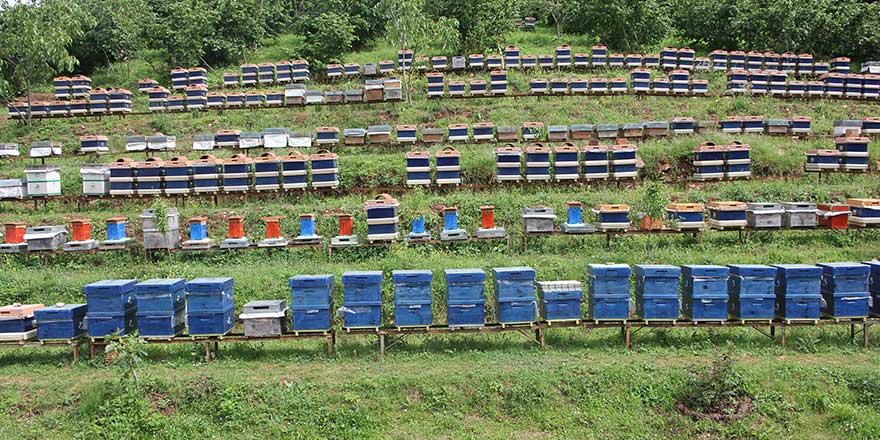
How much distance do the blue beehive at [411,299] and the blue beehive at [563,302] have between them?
8.45 feet

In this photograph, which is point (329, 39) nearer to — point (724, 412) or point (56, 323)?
point (56, 323)

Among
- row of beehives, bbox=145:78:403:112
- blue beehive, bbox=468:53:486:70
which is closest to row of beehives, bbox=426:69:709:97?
row of beehives, bbox=145:78:403:112

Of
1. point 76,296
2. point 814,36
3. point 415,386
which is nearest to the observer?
point 415,386

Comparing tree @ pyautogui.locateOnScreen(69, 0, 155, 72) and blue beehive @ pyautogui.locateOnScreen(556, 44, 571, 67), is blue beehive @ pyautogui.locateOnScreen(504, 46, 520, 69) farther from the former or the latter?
tree @ pyautogui.locateOnScreen(69, 0, 155, 72)

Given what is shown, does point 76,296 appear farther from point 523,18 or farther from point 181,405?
point 523,18

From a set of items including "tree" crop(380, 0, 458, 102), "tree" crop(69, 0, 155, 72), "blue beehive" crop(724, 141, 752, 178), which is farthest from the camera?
"tree" crop(69, 0, 155, 72)

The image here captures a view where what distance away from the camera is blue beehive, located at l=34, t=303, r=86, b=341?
1270 cm

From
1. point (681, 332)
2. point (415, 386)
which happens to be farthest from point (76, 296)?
point (681, 332)

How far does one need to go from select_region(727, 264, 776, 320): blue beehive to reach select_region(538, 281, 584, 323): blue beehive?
11.4 ft

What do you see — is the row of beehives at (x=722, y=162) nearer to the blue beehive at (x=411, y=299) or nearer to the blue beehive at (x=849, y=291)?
the blue beehive at (x=849, y=291)

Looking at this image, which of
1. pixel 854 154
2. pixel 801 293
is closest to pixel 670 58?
pixel 854 154

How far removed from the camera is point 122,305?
12.7m

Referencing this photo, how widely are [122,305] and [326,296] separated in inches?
169

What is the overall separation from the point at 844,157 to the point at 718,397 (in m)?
15.5
